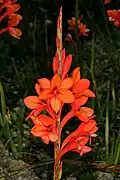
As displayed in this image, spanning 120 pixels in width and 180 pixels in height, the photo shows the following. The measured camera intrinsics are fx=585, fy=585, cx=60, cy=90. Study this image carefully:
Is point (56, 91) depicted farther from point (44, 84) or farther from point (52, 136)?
point (52, 136)

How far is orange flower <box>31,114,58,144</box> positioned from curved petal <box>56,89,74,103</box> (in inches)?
4.8

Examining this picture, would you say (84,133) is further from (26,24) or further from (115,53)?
(26,24)

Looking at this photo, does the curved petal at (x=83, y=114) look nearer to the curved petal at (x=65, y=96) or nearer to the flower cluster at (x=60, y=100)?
the flower cluster at (x=60, y=100)

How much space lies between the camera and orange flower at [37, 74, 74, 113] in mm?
1656

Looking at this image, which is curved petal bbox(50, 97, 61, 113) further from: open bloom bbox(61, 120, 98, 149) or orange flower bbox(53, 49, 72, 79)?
open bloom bbox(61, 120, 98, 149)

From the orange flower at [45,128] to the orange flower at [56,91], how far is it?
11cm

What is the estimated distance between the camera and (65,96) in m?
1.67

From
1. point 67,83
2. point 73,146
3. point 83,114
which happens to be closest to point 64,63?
point 67,83

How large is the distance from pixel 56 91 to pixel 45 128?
0.17 meters

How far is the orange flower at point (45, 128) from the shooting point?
176 centimetres

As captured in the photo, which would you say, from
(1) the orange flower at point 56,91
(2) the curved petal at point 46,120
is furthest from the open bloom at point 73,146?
(1) the orange flower at point 56,91

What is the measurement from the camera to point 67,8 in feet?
14.9

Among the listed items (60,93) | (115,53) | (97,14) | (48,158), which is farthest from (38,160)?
(97,14)

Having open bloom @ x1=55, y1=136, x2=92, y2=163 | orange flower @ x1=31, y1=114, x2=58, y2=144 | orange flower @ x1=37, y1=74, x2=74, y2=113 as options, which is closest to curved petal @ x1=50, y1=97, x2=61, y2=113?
orange flower @ x1=37, y1=74, x2=74, y2=113
